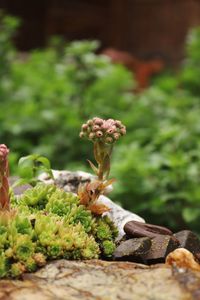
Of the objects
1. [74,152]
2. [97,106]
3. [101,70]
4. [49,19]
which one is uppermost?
[49,19]

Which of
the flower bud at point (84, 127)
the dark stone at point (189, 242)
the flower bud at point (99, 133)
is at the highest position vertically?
the flower bud at point (84, 127)

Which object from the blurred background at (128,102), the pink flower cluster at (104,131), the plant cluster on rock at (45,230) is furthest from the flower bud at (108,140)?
the blurred background at (128,102)

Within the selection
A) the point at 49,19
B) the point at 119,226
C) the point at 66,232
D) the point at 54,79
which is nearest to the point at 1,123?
the point at 54,79

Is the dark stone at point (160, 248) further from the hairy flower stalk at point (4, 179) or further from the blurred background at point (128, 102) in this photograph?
the blurred background at point (128, 102)

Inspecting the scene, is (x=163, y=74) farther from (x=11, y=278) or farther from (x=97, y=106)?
(x=11, y=278)

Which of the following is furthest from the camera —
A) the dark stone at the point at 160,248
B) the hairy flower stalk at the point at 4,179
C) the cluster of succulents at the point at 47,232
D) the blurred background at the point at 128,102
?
the blurred background at the point at 128,102

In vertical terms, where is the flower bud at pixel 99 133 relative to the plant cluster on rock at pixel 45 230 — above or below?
above

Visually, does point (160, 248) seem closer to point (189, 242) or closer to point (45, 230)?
point (189, 242)
